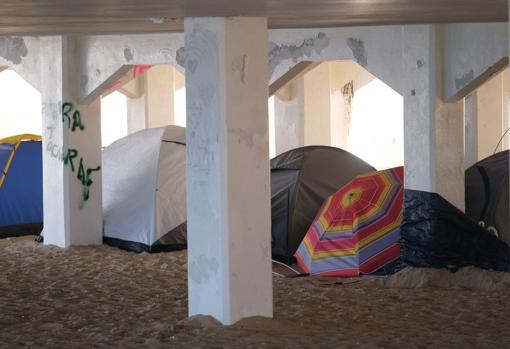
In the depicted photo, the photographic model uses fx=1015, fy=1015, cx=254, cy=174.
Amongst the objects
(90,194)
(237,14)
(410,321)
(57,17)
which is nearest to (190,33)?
(237,14)

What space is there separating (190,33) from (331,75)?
12046 millimetres

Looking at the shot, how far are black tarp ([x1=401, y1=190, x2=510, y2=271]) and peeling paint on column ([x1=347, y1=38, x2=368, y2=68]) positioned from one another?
1549 millimetres

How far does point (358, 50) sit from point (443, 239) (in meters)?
2.28

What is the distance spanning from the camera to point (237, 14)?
7.38 meters

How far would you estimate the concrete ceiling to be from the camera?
259 inches

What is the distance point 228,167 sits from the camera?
7.48 metres

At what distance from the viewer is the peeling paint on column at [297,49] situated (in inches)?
445

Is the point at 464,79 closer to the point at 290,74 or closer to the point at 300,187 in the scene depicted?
the point at 290,74

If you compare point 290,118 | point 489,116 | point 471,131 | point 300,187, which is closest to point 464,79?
point 300,187

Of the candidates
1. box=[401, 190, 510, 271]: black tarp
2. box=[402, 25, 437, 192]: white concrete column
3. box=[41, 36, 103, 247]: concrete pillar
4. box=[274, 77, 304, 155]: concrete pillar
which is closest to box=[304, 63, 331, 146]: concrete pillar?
box=[274, 77, 304, 155]: concrete pillar

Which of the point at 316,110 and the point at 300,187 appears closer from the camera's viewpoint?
the point at 300,187

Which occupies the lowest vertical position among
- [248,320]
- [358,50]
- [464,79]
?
[248,320]

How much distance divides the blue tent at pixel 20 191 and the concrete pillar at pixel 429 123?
6315 millimetres

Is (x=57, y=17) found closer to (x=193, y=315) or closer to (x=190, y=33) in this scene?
(x=190, y=33)
